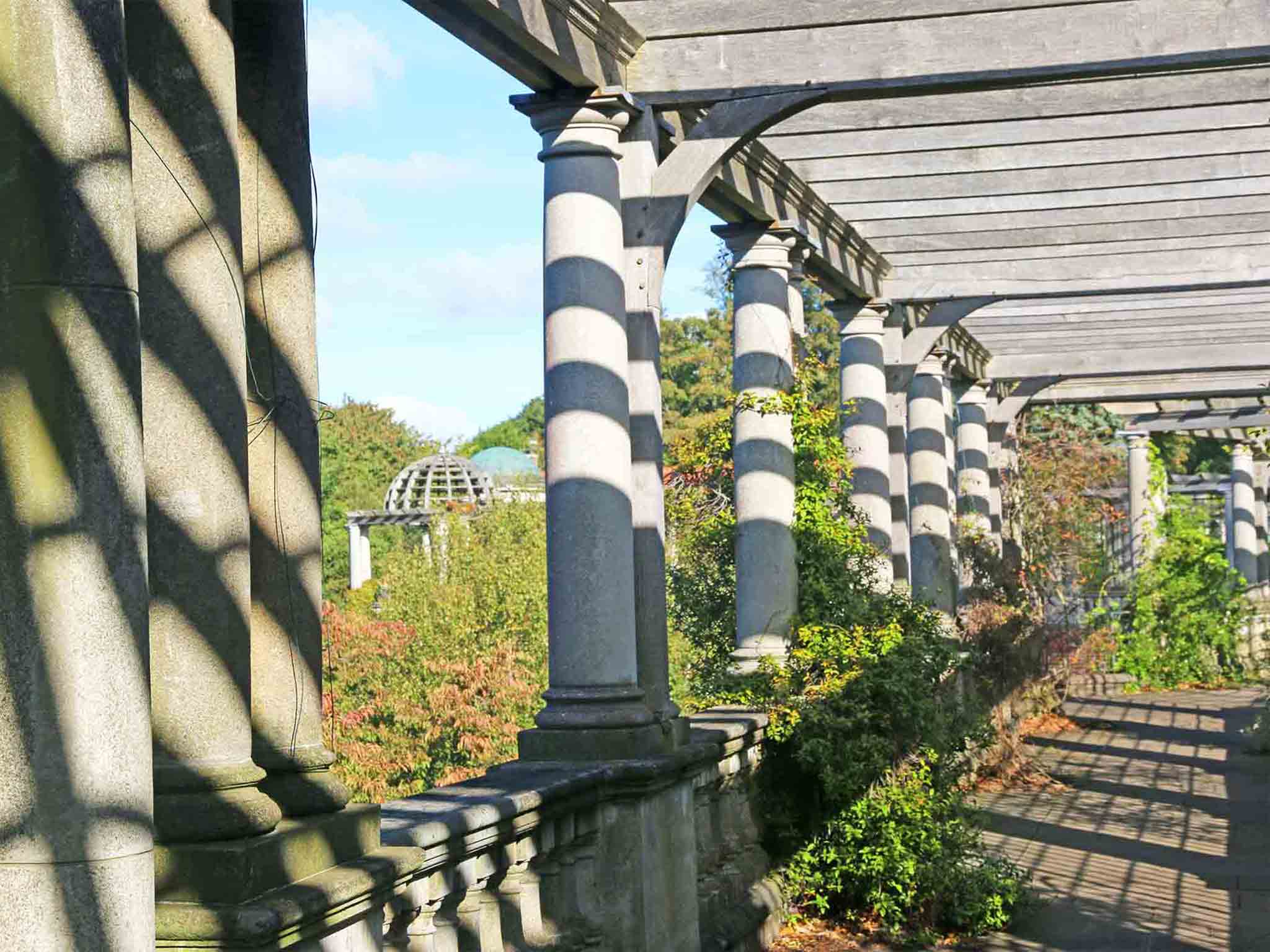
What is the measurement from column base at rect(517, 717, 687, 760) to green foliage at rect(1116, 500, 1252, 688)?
841 inches

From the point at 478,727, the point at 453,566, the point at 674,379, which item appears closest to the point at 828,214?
the point at 478,727

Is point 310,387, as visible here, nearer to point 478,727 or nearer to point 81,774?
point 81,774

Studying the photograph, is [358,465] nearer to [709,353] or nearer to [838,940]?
[709,353]

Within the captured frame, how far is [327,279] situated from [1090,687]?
50.7 meters

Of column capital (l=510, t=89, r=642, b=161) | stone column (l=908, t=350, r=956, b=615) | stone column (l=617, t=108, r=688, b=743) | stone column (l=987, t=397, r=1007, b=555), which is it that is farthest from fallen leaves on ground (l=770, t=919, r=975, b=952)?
stone column (l=987, t=397, r=1007, b=555)

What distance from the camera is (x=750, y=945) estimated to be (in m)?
9.05

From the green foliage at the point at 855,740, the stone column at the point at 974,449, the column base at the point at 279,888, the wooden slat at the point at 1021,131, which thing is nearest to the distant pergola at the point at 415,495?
the stone column at the point at 974,449

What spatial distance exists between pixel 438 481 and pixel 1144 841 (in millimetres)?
33861

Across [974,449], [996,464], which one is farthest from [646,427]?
[996,464]

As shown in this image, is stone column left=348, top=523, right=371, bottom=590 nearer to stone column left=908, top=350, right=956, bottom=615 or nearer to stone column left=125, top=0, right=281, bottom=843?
stone column left=908, top=350, right=956, bottom=615

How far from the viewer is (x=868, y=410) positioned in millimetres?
14406

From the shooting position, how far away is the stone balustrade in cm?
564

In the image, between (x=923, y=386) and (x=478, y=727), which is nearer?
(x=923, y=386)

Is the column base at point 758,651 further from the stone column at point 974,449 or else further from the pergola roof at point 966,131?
the stone column at point 974,449
